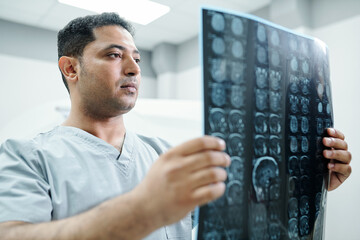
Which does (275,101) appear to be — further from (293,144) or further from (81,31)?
(81,31)

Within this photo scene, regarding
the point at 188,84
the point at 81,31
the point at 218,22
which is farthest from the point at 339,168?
the point at 188,84

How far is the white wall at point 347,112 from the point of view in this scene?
6.61 ft

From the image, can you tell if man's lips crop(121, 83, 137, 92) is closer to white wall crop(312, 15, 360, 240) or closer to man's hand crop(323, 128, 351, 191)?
man's hand crop(323, 128, 351, 191)

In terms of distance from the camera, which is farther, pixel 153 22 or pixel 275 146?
pixel 153 22

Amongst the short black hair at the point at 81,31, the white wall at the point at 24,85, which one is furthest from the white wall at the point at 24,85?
the short black hair at the point at 81,31

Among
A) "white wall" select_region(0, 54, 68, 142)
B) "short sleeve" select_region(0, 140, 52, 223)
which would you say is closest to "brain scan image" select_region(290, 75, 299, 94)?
"short sleeve" select_region(0, 140, 52, 223)

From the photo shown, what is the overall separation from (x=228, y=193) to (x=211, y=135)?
0.10 meters

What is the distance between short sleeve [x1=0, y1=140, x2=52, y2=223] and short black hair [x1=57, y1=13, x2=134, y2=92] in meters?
0.33

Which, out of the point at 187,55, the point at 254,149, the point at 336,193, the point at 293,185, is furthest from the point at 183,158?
the point at 187,55

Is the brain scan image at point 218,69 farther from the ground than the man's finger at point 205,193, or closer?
farther from the ground

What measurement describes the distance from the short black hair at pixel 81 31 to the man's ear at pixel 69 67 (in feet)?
0.06

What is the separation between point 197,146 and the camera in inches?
14.8

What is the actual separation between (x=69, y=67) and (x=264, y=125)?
62 centimetres

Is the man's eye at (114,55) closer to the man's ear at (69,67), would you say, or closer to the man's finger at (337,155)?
the man's ear at (69,67)
